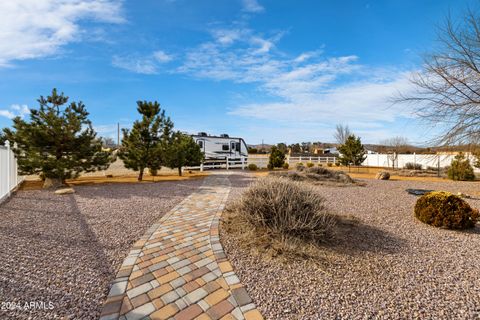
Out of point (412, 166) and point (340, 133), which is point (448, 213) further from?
point (340, 133)

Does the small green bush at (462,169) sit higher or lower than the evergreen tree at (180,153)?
lower

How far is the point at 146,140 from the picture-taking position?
10078 mm

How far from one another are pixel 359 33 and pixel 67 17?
914 cm

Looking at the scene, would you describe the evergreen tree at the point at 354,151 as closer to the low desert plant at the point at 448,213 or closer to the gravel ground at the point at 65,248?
the low desert plant at the point at 448,213

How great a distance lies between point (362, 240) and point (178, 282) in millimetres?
2954

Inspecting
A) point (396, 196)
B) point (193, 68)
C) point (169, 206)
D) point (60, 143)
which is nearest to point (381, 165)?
point (396, 196)

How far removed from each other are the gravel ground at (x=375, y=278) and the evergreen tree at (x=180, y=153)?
7683 millimetres

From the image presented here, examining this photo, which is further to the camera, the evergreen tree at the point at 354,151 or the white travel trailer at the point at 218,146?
the white travel trailer at the point at 218,146

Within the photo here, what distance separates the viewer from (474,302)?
207 cm

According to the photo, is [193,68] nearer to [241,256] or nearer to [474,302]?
[241,256]

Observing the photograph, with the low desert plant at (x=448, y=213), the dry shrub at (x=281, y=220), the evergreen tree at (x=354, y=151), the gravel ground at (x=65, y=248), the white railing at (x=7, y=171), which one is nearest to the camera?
the gravel ground at (x=65, y=248)

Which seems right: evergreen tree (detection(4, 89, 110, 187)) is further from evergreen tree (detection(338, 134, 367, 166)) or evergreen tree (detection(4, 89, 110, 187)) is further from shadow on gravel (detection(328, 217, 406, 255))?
evergreen tree (detection(338, 134, 367, 166))

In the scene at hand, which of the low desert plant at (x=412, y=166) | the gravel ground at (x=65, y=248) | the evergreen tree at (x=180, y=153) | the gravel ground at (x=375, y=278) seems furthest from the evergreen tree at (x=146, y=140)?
the low desert plant at (x=412, y=166)

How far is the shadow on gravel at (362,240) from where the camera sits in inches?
126
